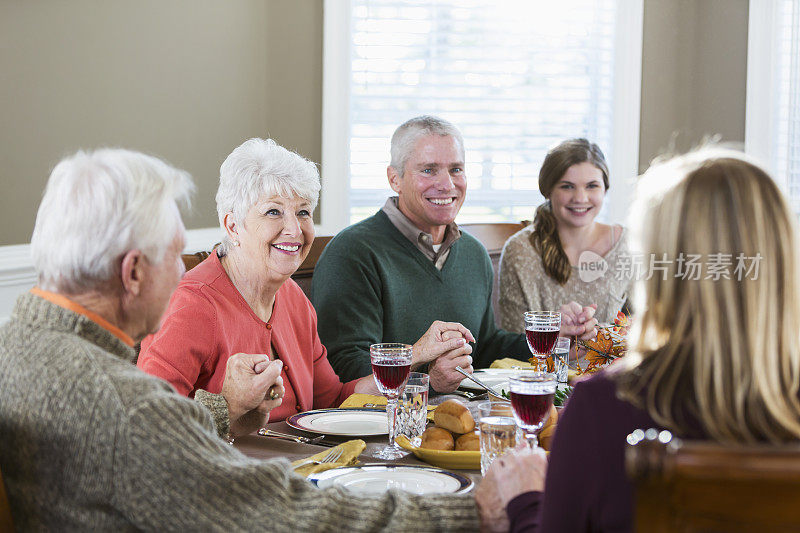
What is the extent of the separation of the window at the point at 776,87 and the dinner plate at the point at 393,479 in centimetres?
326

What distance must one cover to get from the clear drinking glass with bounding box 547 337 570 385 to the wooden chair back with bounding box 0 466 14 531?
4.36ft

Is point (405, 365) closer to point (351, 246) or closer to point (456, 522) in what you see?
point (456, 522)

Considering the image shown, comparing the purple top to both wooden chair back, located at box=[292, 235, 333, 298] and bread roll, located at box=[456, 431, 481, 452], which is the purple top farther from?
wooden chair back, located at box=[292, 235, 333, 298]

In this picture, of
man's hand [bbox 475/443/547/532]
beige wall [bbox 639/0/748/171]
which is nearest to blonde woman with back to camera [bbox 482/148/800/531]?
man's hand [bbox 475/443/547/532]

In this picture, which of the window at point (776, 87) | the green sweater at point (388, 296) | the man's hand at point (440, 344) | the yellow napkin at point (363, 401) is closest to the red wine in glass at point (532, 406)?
the yellow napkin at point (363, 401)

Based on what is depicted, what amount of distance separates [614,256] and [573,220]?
224 millimetres

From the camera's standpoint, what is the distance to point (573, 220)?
3.30 meters

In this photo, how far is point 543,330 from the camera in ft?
6.69

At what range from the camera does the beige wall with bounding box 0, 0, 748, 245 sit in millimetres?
2574

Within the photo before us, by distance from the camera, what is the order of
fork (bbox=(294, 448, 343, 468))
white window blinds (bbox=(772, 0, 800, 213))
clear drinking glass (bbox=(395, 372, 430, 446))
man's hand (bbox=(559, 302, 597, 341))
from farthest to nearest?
1. white window blinds (bbox=(772, 0, 800, 213))
2. man's hand (bbox=(559, 302, 597, 341))
3. clear drinking glass (bbox=(395, 372, 430, 446))
4. fork (bbox=(294, 448, 343, 468))

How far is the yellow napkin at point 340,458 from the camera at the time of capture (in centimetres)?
144

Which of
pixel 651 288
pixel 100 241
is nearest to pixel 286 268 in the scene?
pixel 100 241

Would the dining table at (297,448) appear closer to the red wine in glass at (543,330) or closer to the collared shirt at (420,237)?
the red wine in glass at (543,330)

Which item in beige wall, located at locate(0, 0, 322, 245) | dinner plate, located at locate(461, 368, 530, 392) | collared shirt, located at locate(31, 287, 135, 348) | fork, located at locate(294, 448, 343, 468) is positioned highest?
beige wall, located at locate(0, 0, 322, 245)
